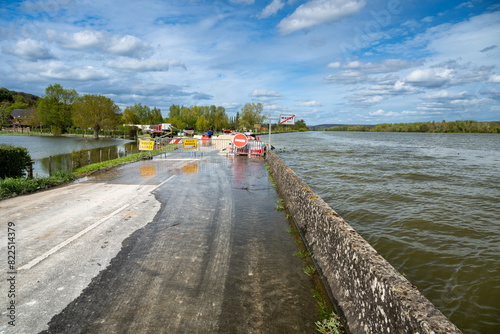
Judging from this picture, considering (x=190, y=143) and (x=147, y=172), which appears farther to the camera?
(x=190, y=143)

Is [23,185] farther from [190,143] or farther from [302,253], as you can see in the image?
[190,143]

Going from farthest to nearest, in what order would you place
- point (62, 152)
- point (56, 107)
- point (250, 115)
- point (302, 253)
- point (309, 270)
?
point (250, 115) < point (56, 107) < point (62, 152) < point (302, 253) < point (309, 270)

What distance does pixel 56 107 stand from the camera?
73.2 meters

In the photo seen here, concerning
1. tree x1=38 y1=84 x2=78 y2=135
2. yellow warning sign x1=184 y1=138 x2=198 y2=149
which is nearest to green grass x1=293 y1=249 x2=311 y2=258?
yellow warning sign x1=184 y1=138 x2=198 y2=149

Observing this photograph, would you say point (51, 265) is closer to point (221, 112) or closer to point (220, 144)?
point (220, 144)

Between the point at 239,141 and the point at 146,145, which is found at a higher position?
the point at 239,141

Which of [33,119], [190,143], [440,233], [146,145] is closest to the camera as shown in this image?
[440,233]

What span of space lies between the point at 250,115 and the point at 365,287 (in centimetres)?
11899

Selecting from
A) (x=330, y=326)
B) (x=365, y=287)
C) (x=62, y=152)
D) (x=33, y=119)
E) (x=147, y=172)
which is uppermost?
(x=33, y=119)

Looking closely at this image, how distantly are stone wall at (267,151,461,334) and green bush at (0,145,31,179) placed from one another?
13.4 meters

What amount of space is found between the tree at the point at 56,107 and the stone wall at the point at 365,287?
286 feet

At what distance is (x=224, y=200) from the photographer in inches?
377

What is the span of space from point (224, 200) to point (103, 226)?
3.91 m

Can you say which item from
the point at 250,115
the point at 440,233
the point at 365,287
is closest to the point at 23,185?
the point at 365,287
